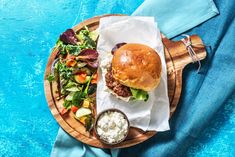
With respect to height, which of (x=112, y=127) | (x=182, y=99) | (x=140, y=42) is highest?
(x=140, y=42)

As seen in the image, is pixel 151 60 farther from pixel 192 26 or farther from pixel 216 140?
pixel 216 140

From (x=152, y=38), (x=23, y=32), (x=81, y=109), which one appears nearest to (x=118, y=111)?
(x=81, y=109)

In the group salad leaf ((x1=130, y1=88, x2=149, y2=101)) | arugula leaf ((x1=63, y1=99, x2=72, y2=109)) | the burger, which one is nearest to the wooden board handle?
the burger

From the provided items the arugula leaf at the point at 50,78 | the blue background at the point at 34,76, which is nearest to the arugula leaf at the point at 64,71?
the arugula leaf at the point at 50,78

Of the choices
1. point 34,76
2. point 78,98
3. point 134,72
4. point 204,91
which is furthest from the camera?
point 34,76

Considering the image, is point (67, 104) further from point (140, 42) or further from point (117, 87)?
point (140, 42)

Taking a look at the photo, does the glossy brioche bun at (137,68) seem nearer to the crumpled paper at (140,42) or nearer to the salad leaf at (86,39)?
the crumpled paper at (140,42)

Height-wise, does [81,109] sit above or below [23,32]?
below

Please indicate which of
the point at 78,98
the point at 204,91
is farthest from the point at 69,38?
the point at 204,91
